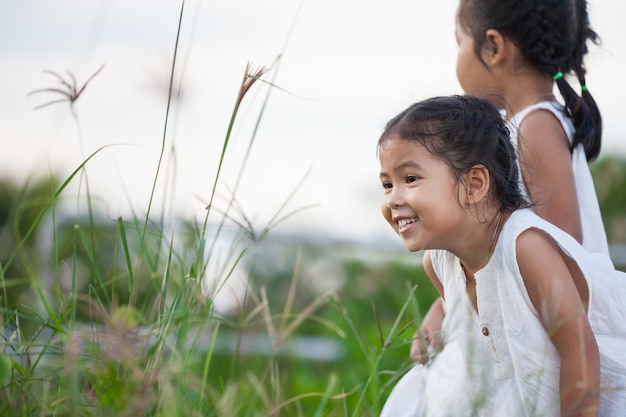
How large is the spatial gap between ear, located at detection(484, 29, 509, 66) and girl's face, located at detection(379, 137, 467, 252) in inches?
22.7

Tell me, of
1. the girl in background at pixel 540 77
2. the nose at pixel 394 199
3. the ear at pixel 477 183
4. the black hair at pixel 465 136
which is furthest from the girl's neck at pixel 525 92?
the nose at pixel 394 199

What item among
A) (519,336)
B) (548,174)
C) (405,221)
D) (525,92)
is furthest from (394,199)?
(525,92)

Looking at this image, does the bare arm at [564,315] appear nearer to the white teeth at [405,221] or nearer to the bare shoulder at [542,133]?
the white teeth at [405,221]

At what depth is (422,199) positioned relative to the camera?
1.86m

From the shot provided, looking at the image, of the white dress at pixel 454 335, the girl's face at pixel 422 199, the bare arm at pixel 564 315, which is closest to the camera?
the bare arm at pixel 564 315

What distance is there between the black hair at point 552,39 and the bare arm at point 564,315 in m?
0.57

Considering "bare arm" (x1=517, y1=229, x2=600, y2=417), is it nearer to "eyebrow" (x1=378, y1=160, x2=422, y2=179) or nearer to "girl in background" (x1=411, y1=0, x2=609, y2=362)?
"eyebrow" (x1=378, y1=160, x2=422, y2=179)

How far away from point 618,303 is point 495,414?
0.35 metres

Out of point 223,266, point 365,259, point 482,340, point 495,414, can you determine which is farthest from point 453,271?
point 365,259

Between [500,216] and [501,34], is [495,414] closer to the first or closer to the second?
[500,216]

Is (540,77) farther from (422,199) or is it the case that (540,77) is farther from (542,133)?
(422,199)

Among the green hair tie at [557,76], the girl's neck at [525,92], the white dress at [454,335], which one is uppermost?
the green hair tie at [557,76]

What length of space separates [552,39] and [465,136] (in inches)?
23.4

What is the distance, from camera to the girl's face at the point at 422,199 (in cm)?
187
